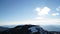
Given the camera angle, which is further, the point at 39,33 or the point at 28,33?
the point at 39,33

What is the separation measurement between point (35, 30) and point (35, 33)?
486mm

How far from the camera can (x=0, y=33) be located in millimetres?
14219

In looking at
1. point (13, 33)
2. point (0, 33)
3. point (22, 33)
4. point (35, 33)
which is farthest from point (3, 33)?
point (35, 33)

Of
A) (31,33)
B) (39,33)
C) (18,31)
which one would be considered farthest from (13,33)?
(39,33)

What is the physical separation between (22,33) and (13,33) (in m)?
1.47

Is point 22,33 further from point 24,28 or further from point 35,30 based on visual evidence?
point 35,30

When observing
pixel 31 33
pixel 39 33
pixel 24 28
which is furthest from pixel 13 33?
pixel 39 33

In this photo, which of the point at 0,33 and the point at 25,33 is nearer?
the point at 25,33

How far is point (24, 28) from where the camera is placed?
545 inches

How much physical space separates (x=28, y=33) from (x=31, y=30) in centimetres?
63

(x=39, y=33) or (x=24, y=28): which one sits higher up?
(x=24, y=28)

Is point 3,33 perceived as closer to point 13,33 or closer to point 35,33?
point 13,33

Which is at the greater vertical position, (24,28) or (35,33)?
(24,28)

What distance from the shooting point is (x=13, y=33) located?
1372cm
